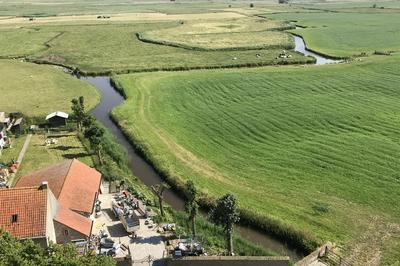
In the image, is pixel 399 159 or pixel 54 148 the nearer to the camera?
pixel 399 159

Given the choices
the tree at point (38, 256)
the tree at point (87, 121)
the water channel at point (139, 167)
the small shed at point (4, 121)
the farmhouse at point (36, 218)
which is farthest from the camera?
the tree at point (87, 121)

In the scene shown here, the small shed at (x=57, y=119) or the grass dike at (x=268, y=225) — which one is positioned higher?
the small shed at (x=57, y=119)

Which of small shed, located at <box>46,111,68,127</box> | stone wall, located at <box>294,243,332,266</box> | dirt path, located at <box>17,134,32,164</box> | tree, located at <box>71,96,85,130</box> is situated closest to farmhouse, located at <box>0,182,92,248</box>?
stone wall, located at <box>294,243,332,266</box>

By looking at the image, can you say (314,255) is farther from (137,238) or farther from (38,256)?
(38,256)

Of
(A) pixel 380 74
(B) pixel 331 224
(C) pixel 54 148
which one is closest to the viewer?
(B) pixel 331 224

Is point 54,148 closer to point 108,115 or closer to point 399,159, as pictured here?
point 108,115

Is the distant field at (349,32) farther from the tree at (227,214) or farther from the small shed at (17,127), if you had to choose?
the tree at (227,214)

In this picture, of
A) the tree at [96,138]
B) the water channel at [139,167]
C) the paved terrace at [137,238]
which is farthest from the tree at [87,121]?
the paved terrace at [137,238]

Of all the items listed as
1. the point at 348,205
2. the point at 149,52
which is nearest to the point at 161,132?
the point at 348,205
